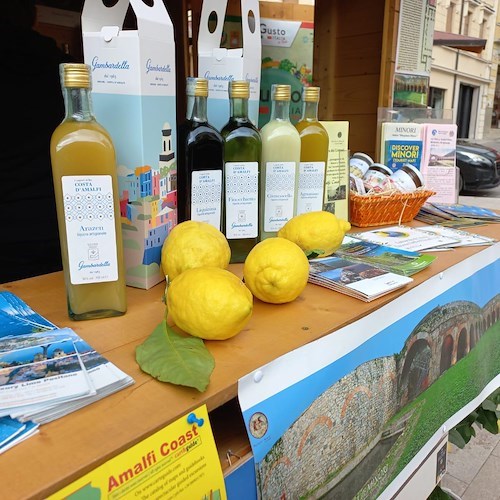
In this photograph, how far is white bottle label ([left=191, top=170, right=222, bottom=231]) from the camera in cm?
84

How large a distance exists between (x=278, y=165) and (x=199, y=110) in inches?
7.7

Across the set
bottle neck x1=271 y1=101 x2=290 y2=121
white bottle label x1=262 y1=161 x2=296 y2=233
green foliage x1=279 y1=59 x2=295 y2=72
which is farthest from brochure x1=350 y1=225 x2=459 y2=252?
green foliage x1=279 y1=59 x2=295 y2=72

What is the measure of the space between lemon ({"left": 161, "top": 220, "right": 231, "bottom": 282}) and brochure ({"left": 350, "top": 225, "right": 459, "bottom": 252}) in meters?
0.47

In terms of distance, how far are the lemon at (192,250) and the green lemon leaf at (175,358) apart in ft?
Answer: 0.45

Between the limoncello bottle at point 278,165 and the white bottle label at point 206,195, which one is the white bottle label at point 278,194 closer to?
the limoncello bottle at point 278,165

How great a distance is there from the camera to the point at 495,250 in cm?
119

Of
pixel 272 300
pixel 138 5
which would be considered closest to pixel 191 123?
pixel 138 5

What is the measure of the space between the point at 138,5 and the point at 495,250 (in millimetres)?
988

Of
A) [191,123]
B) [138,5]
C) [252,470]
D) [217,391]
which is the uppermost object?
[138,5]

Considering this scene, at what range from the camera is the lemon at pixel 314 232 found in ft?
2.93

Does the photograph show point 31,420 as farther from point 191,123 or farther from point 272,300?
point 191,123

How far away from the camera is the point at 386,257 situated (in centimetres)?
96

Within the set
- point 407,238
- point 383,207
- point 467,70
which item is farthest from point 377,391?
point 467,70

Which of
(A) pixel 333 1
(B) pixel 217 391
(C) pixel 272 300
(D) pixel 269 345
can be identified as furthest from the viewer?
(A) pixel 333 1
